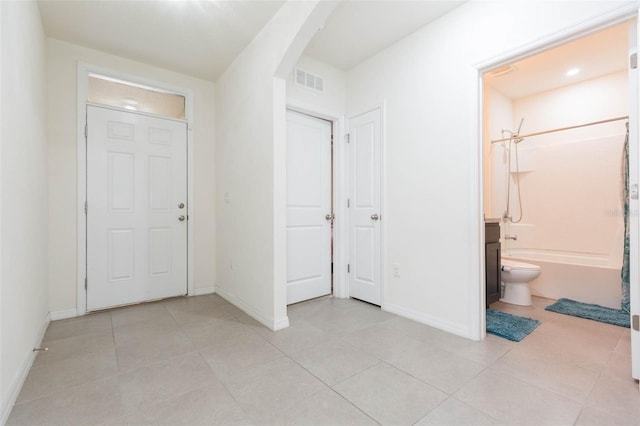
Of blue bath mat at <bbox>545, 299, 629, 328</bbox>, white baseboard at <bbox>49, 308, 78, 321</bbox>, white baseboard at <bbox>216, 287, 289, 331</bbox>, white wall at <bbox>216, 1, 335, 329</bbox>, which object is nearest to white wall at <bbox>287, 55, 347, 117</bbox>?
white wall at <bbox>216, 1, 335, 329</bbox>

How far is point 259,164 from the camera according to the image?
2.58 metres

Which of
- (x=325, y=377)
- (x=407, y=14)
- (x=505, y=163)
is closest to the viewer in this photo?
(x=325, y=377)

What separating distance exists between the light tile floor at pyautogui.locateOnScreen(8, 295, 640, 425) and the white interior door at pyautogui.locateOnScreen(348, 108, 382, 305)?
63cm

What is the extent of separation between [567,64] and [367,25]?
7.96 feet

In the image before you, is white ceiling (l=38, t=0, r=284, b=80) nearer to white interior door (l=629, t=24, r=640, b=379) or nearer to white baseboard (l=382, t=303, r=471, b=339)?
white interior door (l=629, t=24, r=640, b=379)

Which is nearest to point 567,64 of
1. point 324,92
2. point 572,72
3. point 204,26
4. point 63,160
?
point 572,72

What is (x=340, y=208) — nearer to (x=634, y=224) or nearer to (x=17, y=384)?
(x=634, y=224)

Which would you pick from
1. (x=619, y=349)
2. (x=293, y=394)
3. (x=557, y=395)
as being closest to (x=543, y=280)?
(x=619, y=349)

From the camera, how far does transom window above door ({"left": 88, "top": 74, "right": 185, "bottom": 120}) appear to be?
113 inches

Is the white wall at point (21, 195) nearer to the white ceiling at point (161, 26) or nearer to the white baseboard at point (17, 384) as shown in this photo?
the white baseboard at point (17, 384)

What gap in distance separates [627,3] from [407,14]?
133cm

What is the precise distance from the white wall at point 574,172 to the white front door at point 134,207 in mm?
4430

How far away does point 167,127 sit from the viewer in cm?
321

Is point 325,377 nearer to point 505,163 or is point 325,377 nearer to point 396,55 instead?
point 396,55
